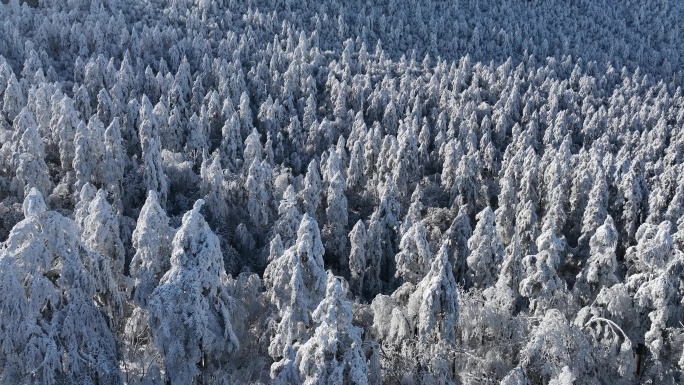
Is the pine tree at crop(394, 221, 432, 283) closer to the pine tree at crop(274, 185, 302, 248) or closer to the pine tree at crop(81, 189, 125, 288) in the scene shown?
the pine tree at crop(274, 185, 302, 248)

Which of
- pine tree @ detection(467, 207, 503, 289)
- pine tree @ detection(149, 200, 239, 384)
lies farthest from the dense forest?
pine tree @ detection(467, 207, 503, 289)

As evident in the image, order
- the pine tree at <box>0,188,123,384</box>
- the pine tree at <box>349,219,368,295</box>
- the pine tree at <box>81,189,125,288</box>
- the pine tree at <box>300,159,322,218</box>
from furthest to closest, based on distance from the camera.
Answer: the pine tree at <box>300,159,322,218</box>
the pine tree at <box>349,219,368,295</box>
the pine tree at <box>81,189,125,288</box>
the pine tree at <box>0,188,123,384</box>

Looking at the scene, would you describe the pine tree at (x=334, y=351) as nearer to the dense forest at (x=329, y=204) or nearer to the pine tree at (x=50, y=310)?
the dense forest at (x=329, y=204)

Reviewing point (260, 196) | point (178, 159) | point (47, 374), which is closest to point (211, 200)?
point (260, 196)

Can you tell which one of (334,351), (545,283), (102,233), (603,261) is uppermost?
(603,261)

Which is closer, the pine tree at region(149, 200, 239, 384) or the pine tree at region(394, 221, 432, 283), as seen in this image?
the pine tree at region(149, 200, 239, 384)

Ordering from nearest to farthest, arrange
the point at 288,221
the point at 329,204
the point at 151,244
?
1. the point at 151,244
2. the point at 288,221
3. the point at 329,204

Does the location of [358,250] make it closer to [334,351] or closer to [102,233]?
[102,233]

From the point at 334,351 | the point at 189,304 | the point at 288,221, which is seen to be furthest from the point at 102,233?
the point at 288,221

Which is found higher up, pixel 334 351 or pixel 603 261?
pixel 603 261
